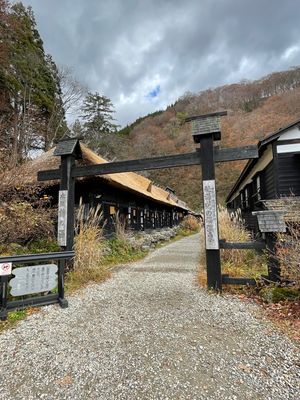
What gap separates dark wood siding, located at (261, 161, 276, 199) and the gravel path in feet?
18.1

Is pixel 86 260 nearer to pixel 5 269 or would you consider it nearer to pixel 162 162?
pixel 5 269

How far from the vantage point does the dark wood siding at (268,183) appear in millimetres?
8273

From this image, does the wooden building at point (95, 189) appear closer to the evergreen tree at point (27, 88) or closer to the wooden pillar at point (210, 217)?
the wooden pillar at point (210, 217)

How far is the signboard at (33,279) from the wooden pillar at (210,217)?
108 inches

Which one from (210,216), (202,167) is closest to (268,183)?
(202,167)

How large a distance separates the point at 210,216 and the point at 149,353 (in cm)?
267

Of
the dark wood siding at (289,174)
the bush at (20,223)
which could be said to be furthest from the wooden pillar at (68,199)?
the dark wood siding at (289,174)

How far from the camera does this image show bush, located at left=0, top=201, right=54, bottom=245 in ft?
17.5

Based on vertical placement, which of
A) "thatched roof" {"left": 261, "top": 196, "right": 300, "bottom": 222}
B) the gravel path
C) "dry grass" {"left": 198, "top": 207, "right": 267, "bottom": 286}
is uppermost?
"thatched roof" {"left": 261, "top": 196, "right": 300, "bottom": 222}

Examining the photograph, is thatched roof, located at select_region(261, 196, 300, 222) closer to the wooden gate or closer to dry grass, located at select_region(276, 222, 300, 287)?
dry grass, located at select_region(276, 222, 300, 287)

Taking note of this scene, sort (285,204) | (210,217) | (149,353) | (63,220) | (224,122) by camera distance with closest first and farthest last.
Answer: (149,353), (210,217), (63,220), (285,204), (224,122)

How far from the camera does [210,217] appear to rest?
14.9 feet

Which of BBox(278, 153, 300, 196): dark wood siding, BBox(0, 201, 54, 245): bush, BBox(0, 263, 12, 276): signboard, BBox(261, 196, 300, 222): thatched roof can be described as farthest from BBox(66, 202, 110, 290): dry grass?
BBox(278, 153, 300, 196): dark wood siding

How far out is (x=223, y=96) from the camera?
58031 mm
